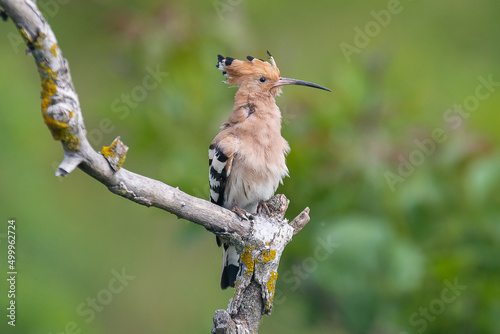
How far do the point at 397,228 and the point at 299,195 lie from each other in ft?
1.74

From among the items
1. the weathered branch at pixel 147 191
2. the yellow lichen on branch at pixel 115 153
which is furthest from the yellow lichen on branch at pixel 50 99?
the yellow lichen on branch at pixel 115 153

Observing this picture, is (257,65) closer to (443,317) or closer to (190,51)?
(190,51)

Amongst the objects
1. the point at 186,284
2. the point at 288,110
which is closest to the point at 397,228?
the point at 288,110

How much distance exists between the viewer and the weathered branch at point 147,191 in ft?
4.91

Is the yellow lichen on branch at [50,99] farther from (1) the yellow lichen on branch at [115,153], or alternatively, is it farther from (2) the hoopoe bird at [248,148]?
(2) the hoopoe bird at [248,148]

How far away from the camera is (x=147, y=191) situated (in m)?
1.91

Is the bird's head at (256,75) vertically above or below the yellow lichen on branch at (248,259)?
above

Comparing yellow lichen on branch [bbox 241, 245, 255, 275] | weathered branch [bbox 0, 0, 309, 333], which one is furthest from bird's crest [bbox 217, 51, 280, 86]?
Result: yellow lichen on branch [bbox 241, 245, 255, 275]

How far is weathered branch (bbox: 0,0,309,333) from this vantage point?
150 cm

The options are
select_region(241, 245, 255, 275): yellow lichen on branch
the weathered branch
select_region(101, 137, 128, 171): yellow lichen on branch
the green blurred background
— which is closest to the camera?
the weathered branch

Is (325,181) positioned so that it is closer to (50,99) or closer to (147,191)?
(147,191)

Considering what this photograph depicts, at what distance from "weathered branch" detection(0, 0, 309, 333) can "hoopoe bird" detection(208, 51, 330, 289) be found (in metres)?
0.38

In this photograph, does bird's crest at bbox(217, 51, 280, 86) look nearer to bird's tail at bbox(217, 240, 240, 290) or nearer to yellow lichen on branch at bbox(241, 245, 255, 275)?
bird's tail at bbox(217, 240, 240, 290)

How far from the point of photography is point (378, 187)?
10.8 ft
